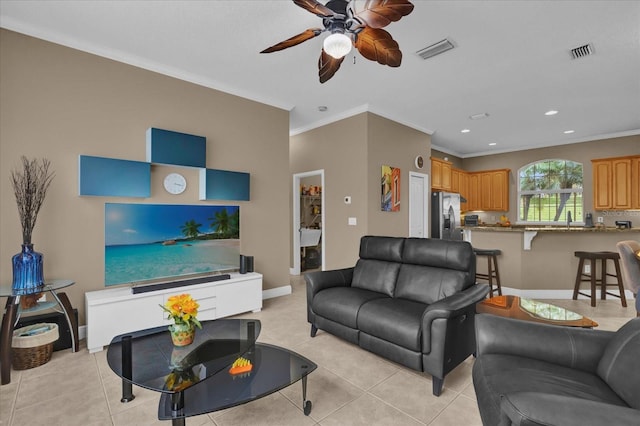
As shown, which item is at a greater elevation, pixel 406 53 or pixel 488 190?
pixel 406 53

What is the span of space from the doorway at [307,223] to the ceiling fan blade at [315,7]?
371cm

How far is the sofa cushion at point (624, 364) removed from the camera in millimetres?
1282

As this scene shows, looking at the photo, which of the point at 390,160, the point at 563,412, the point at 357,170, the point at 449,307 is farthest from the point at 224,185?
the point at 563,412

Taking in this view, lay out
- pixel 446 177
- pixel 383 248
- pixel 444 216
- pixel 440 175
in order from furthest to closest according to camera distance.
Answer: pixel 446 177
pixel 440 175
pixel 444 216
pixel 383 248

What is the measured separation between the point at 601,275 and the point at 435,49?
399 centimetres

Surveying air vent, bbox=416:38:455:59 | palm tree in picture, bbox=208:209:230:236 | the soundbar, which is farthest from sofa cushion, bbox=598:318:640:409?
palm tree in picture, bbox=208:209:230:236

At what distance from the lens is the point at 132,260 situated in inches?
126

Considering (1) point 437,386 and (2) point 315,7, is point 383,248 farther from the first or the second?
(2) point 315,7

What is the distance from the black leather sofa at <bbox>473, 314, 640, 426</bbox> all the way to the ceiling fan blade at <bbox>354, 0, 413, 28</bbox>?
1898mm

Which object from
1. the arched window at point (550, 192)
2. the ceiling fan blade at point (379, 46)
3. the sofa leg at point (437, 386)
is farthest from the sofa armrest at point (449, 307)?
the arched window at point (550, 192)

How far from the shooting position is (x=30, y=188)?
2.67 metres

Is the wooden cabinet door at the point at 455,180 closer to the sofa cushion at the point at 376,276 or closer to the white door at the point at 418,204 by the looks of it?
the white door at the point at 418,204

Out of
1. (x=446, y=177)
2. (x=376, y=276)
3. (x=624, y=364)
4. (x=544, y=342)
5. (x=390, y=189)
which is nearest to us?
(x=624, y=364)

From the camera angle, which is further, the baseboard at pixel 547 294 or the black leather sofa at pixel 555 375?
the baseboard at pixel 547 294
